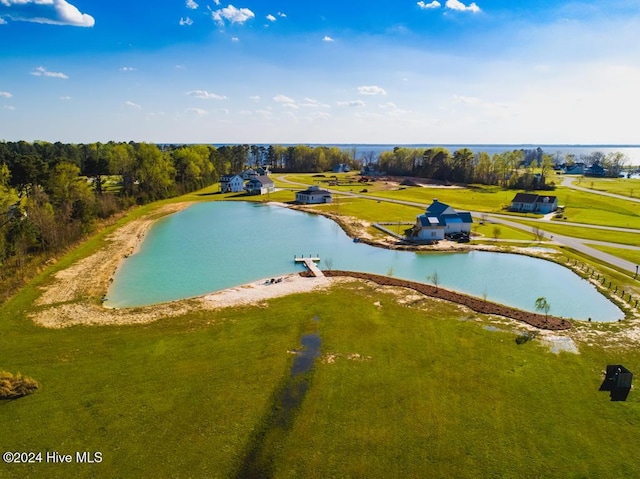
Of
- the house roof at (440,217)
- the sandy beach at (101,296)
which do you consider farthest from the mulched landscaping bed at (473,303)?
the house roof at (440,217)

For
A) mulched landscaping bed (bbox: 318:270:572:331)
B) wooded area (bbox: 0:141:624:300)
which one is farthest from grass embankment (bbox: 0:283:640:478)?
wooded area (bbox: 0:141:624:300)

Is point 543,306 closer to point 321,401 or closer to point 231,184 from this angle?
point 321,401

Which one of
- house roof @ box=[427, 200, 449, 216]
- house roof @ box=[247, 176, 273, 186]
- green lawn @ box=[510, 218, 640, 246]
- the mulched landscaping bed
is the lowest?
the mulched landscaping bed

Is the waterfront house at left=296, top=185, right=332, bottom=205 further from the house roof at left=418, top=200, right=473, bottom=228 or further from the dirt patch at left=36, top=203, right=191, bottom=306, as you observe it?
the dirt patch at left=36, top=203, right=191, bottom=306

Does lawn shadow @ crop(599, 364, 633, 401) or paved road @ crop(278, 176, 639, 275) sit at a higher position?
paved road @ crop(278, 176, 639, 275)

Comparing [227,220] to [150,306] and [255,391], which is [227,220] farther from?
[255,391]

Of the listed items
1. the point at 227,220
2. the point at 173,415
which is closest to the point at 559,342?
the point at 173,415

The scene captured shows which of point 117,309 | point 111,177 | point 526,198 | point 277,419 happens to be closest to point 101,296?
point 117,309
